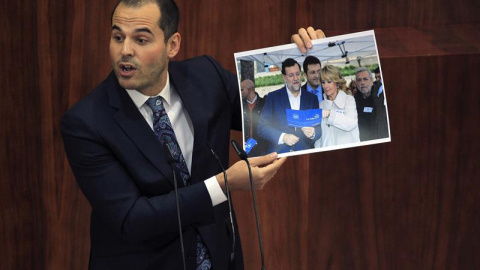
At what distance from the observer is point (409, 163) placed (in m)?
3.05

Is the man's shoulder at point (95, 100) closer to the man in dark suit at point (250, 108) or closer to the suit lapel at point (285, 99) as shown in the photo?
the man in dark suit at point (250, 108)

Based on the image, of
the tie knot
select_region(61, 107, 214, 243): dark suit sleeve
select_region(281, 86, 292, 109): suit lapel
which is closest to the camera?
select_region(61, 107, 214, 243): dark suit sleeve

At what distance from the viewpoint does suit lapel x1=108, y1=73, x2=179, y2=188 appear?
6.95 ft

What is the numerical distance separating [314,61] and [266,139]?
283 mm

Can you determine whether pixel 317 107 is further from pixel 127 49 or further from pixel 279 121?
pixel 127 49

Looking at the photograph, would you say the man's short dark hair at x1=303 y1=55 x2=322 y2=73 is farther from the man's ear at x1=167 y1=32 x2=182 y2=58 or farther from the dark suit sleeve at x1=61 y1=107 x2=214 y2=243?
the dark suit sleeve at x1=61 y1=107 x2=214 y2=243

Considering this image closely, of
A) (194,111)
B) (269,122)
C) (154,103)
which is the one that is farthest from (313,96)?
(154,103)

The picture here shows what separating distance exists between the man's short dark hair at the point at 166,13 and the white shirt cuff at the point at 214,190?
0.45 m

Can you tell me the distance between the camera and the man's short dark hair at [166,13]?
84.5 inches

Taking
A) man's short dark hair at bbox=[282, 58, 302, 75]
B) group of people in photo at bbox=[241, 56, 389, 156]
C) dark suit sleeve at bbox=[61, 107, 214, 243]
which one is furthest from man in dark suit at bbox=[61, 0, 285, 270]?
man's short dark hair at bbox=[282, 58, 302, 75]

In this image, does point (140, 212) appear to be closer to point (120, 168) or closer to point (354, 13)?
point (120, 168)

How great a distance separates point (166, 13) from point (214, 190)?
539 millimetres

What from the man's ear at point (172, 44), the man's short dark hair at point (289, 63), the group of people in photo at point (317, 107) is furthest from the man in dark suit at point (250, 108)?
the man's ear at point (172, 44)

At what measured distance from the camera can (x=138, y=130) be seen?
6.99 ft
